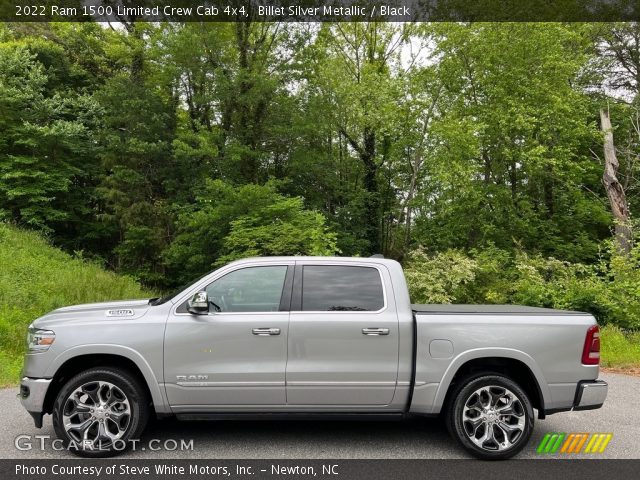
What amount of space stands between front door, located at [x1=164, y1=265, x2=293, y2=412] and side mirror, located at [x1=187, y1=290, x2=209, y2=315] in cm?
7

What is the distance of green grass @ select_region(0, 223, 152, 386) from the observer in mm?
9594

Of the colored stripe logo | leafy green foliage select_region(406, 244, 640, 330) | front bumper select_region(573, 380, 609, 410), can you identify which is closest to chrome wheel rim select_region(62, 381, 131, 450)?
the colored stripe logo

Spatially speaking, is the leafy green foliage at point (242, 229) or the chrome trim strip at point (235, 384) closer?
the chrome trim strip at point (235, 384)

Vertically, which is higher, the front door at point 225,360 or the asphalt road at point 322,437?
the front door at point 225,360

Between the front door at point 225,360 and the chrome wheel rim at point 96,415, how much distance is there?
485 millimetres

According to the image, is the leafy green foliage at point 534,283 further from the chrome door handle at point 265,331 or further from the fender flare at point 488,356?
the chrome door handle at point 265,331

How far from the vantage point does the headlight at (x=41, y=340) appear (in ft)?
15.2

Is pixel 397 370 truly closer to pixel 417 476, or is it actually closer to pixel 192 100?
pixel 417 476

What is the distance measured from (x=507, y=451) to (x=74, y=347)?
4.12 metres

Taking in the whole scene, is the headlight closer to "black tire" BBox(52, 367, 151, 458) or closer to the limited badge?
"black tire" BBox(52, 367, 151, 458)

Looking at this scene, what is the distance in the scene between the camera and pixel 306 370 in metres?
4.61

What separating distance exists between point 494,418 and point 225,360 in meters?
2.57

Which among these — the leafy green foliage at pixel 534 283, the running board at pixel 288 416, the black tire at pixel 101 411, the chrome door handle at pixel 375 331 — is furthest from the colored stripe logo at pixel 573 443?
the leafy green foliage at pixel 534 283

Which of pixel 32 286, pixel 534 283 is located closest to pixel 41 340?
pixel 32 286
